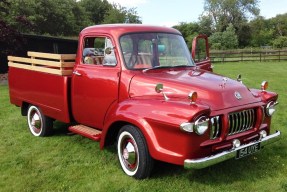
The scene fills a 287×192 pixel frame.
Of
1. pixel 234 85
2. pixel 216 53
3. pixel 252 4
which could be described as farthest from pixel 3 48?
pixel 252 4

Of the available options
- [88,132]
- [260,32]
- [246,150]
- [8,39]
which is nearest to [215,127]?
[246,150]

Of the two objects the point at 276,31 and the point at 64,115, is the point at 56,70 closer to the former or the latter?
the point at 64,115

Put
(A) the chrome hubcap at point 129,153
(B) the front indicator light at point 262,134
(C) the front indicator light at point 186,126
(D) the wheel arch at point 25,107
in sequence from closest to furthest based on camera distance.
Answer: (C) the front indicator light at point 186,126 < (A) the chrome hubcap at point 129,153 < (B) the front indicator light at point 262,134 < (D) the wheel arch at point 25,107

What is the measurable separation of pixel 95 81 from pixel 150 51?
924 millimetres

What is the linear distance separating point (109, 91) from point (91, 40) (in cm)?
106

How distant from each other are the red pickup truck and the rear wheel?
64 millimetres

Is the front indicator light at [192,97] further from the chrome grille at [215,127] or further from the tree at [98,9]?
the tree at [98,9]

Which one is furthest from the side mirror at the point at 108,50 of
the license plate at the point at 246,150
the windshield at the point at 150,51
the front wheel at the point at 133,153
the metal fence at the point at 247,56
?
the metal fence at the point at 247,56

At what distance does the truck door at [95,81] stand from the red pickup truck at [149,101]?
14 mm

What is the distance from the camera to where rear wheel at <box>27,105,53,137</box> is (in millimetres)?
6773

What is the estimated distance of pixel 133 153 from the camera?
15.6ft

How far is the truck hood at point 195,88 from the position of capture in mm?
4527

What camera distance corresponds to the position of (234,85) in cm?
491

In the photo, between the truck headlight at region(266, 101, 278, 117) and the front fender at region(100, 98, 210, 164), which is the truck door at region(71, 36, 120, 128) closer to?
the front fender at region(100, 98, 210, 164)
